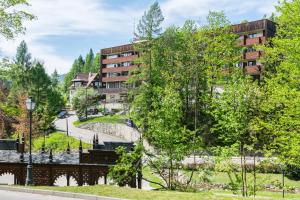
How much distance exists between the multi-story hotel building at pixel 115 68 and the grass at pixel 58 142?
86.8 feet

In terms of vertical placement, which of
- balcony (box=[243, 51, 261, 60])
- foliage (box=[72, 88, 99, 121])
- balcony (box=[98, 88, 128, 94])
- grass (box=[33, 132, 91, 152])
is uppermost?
balcony (box=[243, 51, 261, 60])

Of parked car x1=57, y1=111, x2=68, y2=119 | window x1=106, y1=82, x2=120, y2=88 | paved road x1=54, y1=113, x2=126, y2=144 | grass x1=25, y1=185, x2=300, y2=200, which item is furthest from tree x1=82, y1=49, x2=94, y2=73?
grass x1=25, y1=185, x2=300, y2=200

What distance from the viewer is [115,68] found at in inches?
3890

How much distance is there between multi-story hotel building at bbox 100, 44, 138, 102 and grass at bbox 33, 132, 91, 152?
26443 mm

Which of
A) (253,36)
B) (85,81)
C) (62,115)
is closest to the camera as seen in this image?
(253,36)

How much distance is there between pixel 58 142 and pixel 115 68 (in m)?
37.4

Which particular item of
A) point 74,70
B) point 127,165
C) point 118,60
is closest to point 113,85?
point 118,60

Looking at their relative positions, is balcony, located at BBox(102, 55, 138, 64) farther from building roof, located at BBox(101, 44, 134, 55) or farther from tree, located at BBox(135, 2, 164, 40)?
tree, located at BBox(135, 2, 164, 40)

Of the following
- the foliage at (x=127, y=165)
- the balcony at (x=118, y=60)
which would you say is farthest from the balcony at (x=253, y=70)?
the foliage at (x=127, y=165)

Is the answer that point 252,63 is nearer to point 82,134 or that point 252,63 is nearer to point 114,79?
point 82,134

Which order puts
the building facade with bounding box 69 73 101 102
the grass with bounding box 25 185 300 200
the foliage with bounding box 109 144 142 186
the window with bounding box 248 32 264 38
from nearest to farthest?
the grass with bounding box 25 185 300 200
the foliage with bounding box 109 144 142 186
the window with bounding box 248 32 264 38
the building facade with bounding box 69 73 101 102

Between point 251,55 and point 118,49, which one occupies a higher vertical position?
point 118,49

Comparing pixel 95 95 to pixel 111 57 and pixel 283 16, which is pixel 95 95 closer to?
pixel 111 57

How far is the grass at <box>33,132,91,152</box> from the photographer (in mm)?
60969
